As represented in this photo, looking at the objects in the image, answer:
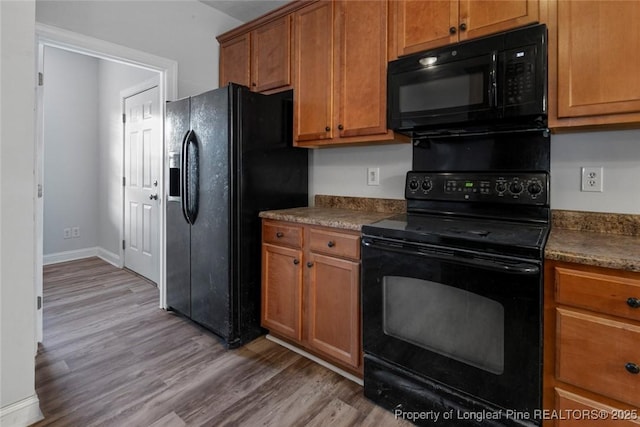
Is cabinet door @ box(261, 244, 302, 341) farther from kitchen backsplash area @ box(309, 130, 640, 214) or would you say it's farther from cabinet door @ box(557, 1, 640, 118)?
cabinet door @ box(557, 1, 640, 118)

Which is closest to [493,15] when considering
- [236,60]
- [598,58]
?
[598,58]

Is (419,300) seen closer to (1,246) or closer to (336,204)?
(336,204)

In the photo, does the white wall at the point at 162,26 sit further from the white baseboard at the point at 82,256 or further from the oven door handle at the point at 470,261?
the white baseboard at the point at 82,256

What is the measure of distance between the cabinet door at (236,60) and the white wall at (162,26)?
102mm

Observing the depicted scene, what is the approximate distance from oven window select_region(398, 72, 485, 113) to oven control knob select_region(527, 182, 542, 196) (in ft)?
1.61

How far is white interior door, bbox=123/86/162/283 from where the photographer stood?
342cm

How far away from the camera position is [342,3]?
6.84ft

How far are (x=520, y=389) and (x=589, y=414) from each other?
212 millimetres

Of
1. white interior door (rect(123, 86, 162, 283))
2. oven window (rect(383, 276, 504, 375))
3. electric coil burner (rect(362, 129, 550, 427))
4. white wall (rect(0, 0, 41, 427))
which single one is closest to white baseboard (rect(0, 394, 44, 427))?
white wall (rect(0, 0, 41, 427))

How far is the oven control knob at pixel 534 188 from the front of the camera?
1620 mm

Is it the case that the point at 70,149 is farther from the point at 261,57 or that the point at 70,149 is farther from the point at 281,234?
the point at 281,234

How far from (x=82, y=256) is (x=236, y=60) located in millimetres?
3515

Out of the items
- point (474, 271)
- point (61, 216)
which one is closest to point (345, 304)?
point (474, 271)

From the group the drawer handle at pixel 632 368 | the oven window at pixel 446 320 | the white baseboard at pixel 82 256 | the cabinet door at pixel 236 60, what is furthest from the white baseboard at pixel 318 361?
the white baseboard at pixel 82 256
